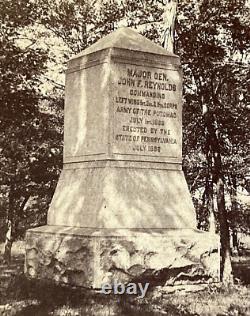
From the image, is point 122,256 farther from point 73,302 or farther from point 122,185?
point 122,185

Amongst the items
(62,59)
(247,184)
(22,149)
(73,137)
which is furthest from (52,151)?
(73,137)

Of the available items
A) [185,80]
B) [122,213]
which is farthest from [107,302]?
[185,80]

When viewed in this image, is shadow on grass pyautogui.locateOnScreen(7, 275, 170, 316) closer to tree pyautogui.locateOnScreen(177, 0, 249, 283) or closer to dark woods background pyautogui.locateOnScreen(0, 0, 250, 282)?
dark woods background pyautogui.locateOnScreen(0, 0, 250, 282)

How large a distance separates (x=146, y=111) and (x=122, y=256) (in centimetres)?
191

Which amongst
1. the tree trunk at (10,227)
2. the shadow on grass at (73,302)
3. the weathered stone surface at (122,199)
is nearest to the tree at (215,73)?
the weathered stone surface at (122,199)

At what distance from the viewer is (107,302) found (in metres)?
6.06

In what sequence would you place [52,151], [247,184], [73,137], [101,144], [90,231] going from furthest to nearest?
[52,151] → [247,184] → [73,137] → [101,144] → [90,231]

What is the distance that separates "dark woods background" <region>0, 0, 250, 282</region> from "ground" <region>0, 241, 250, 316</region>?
25.5ft

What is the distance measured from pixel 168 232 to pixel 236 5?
33.2 ft

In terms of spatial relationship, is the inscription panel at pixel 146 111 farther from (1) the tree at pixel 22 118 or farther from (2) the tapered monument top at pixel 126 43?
(1) the tree at pixel 22 118

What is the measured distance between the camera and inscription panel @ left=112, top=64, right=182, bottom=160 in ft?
22.9

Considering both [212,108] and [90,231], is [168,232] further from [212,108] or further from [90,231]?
[212,108]

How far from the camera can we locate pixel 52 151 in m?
20.7

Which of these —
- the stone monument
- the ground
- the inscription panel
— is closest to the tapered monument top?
the stone monument
